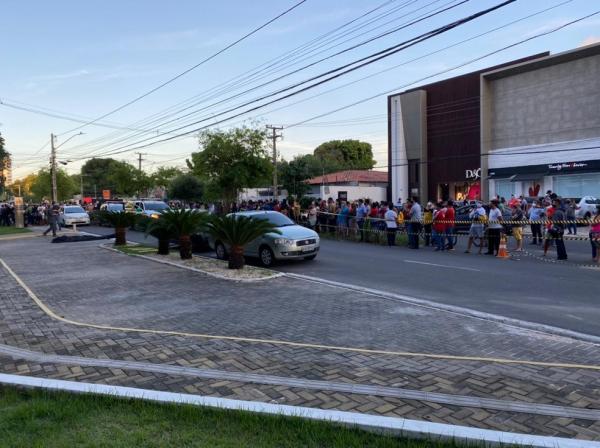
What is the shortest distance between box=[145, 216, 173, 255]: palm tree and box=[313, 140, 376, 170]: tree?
7366 centimetres

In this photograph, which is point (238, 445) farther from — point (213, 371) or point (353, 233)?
point (353, 233)

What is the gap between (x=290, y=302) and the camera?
9008 mm

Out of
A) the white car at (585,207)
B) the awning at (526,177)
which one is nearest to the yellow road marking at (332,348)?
the white car at (585,207)

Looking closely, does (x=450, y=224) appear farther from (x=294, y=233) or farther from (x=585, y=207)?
(x=585, y=207)

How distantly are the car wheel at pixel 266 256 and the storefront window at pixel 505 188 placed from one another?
33438 mm

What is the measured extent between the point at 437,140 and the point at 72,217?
1341 inches

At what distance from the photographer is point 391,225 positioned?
1948 centimetres

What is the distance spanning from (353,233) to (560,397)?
57.0ft

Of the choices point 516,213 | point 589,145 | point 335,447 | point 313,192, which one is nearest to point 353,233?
point 516,213

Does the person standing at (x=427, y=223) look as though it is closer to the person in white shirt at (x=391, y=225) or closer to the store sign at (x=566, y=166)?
the person in white shirt at (x=391, y=225)

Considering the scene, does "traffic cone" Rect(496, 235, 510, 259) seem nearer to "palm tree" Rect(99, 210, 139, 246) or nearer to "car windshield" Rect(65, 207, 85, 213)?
"palm tree" Rect(99, 210, 139, 246)

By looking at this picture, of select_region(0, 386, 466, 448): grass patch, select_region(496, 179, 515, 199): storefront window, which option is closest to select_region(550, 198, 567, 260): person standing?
select_region(0, 386, 466, 448): grass patch

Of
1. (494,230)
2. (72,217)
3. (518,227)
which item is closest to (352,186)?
(72,217)

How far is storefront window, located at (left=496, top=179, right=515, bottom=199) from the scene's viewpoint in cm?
4275
